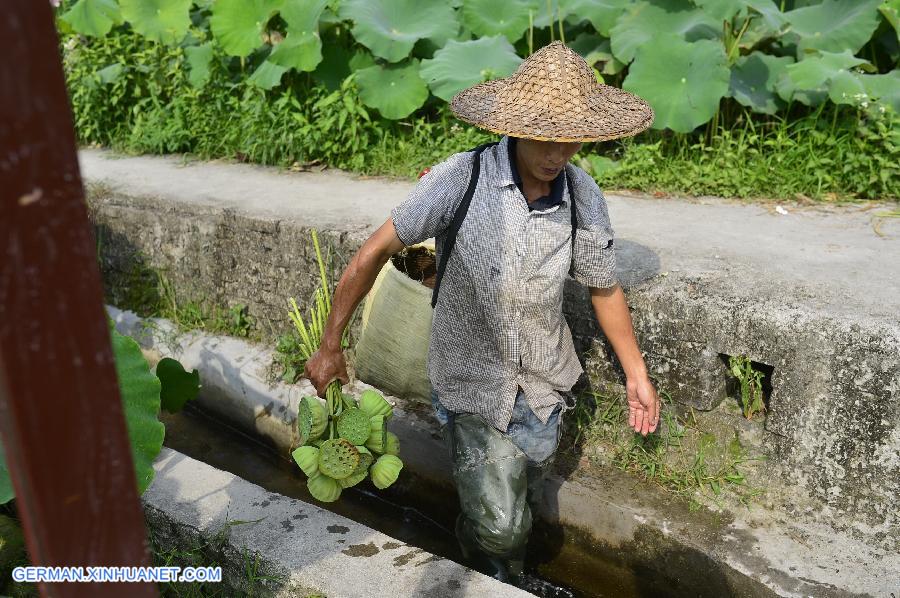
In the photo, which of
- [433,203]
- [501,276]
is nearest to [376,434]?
[501,276]

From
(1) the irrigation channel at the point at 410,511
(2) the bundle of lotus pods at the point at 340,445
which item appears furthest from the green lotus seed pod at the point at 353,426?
(1) the irrigation channel at the point at 410,511

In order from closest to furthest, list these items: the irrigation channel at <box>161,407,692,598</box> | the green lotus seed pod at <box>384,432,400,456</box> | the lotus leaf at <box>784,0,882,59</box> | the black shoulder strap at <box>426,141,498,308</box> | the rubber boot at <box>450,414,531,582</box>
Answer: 1. the black shoulder strap at <box>426,141,498,308</box>
2. the rubber boot at <box>450,414,531,582</box>
3. the green lotus seed pod at <box>384,432,400,456</box>
4. the irrigation channel at <box>161,407,692,598</box>
5. the lotus leaf at <box>784,0,882,59</box>

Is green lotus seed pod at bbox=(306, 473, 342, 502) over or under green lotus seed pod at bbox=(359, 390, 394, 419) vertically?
under

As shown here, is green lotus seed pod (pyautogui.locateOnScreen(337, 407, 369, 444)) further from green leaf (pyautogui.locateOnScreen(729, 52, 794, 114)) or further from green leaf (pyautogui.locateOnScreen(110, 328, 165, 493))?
green leaf (pyautogui.locateOnScreen(729, 52, 794, 114))

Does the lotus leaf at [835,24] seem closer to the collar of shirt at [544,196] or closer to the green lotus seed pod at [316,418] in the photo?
the collar of shirt at [544,196]

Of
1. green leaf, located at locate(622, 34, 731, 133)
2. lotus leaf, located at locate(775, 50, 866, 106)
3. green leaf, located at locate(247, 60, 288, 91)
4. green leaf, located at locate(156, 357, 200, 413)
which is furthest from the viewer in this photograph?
green leaf, located at locate(247, 60, 288, 91)

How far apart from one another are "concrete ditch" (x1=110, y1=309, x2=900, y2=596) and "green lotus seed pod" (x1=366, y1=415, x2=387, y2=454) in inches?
28.6

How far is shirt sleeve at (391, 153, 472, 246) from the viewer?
2.56 metres

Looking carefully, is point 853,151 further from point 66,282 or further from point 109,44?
point 109,44

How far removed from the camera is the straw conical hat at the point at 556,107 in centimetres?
237

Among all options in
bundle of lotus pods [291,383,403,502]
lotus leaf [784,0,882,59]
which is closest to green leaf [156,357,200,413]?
bundle of lotus pods [291,383,403,502]

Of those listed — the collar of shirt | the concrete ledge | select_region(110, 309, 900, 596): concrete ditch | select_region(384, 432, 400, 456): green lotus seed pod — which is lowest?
select_region(110, 309, 900, 596): concrete ditch

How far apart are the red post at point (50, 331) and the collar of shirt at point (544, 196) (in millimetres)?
1668

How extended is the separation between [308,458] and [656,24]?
361 centimetres
